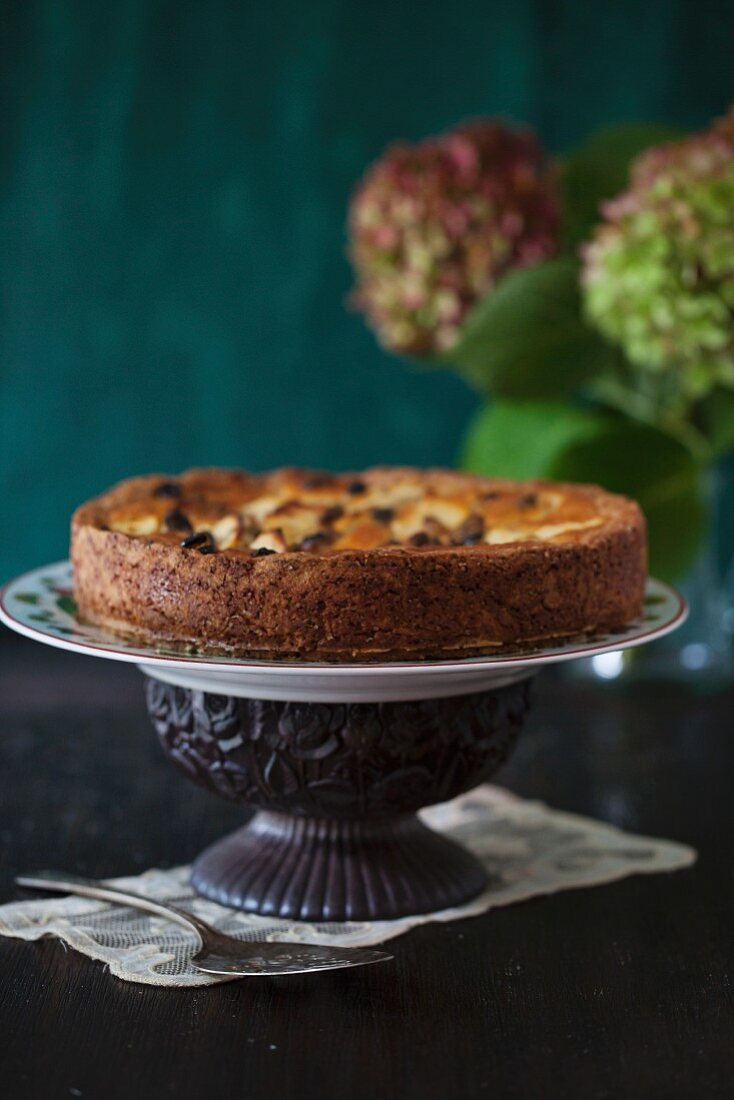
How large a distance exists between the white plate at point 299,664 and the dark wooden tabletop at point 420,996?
0.26 metres

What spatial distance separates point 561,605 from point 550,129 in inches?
67.0

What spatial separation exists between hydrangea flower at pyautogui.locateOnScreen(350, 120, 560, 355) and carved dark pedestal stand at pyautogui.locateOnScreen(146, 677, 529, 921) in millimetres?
908

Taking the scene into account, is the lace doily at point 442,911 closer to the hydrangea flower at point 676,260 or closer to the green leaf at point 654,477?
the green leaf at point 654,477

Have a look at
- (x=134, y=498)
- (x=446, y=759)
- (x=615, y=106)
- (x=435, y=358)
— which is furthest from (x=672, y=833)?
(x=615, y=106)

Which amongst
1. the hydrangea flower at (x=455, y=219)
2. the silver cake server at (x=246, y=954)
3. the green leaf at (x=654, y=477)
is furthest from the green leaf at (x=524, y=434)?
the silver cake server at (x=246, y=954)

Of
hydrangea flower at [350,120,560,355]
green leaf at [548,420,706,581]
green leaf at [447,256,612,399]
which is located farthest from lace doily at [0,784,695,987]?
hydrangea flower at [350,120,560,355]

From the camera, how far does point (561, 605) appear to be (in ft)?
4.55

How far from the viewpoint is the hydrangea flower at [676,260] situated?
1952 millimetres

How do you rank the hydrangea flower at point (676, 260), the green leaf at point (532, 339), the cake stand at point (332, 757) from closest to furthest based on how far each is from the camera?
the cake stand at point (332, 757)
the hydrangea flower at point (676, 260)
the green leaf at point (532, 339)

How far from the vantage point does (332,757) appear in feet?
4.73

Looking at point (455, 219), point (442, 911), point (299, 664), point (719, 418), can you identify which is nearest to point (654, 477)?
point (719, 418)

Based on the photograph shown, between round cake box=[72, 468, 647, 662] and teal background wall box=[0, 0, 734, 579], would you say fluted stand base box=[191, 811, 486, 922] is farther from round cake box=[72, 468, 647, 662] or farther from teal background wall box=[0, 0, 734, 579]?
teal background wall box=[0, 0, 734, 579]

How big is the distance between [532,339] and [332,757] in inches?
38.7

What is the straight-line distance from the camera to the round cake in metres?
1.31
